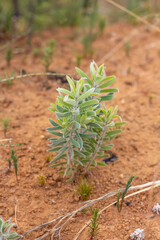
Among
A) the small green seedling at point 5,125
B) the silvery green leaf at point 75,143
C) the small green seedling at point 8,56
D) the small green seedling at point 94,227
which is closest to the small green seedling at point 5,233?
the small green seedling at point 94,227

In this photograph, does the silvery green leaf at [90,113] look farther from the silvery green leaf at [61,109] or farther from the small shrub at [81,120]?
the silvery green leaf at [61,109]

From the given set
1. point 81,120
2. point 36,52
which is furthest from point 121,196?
point 36,52

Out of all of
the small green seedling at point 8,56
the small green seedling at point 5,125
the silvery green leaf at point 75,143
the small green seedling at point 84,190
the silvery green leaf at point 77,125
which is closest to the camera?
the silvery green leaf at point 77,125

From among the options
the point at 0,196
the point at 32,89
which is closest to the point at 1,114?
the point at 32,89

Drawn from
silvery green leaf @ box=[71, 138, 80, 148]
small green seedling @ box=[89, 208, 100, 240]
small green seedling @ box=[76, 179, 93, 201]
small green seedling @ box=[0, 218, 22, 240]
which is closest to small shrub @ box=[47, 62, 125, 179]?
silvery green leaf @ box=[71, 138, 80, 148]

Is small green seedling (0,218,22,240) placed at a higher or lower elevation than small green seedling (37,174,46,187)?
lower

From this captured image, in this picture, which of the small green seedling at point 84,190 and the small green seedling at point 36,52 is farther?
the small green seedling at point 36,52

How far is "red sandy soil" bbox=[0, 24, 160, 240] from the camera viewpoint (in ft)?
6.96

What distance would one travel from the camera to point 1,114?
2951 mm

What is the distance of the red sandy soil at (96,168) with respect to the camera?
6.96 feet

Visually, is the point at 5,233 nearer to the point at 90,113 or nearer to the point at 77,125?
the point at 77,125

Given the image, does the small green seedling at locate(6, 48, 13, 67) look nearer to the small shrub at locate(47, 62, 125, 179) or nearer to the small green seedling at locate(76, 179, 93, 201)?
the small shrub at locate(47, 62, 125, 179)

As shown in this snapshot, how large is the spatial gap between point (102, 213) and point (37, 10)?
333 cm

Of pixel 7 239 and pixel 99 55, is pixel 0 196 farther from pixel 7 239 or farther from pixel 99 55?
pixel 99 55
